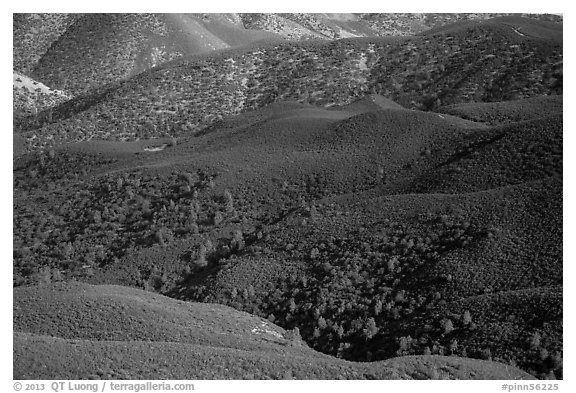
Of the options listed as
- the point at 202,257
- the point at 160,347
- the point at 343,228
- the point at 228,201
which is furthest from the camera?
the point at 228,201

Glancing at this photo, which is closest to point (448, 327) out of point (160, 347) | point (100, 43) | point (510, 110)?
point (160, 347)

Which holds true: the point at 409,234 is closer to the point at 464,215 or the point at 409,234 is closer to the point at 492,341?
the point at 464,215

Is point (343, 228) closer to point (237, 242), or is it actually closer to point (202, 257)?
point (237, 242)

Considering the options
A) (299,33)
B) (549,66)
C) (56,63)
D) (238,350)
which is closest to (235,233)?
(238,350)

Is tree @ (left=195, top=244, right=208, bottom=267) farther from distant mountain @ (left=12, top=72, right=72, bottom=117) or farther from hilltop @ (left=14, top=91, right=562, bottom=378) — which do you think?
distant mountain @ (left=12, top=72, right=72, bottom=117)

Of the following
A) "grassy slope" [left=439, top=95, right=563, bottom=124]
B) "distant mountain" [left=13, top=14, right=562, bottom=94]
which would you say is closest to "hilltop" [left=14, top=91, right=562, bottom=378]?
"grassy slope" [left=439, top=95, right=563, bottom=124]

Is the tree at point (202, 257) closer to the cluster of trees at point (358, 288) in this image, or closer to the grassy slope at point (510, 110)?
the cluster of trees at point (358, 288)
